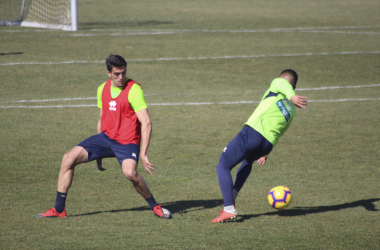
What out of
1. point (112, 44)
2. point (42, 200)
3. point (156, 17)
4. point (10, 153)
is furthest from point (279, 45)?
point (42, 200)

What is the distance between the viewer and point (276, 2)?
139ft

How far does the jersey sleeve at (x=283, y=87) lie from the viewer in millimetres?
5906

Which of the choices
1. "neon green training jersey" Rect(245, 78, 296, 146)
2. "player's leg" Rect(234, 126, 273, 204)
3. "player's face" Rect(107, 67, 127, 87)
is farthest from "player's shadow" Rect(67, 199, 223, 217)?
"player's face" Rect(107, 67, 127, 87)

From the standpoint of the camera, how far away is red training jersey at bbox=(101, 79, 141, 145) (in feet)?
20.5

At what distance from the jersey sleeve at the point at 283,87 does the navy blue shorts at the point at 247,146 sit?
640 millimetres

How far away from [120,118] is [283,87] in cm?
219

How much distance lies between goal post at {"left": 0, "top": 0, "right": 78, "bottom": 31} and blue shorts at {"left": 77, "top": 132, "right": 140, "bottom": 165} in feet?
64.6

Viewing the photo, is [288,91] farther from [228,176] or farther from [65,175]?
[65,175]

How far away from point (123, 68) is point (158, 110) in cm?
750

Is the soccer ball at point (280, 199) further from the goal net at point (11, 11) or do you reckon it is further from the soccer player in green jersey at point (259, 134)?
the goal net at point (11, 11)

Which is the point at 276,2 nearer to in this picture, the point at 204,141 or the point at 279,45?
the point at 279,45

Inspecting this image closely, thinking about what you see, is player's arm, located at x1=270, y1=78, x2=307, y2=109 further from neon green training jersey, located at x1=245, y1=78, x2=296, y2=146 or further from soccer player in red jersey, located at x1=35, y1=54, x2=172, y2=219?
soccer player in red jersey, located at x1=35, y1=54, x2=172, y2=219

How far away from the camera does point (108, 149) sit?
6.39 meters

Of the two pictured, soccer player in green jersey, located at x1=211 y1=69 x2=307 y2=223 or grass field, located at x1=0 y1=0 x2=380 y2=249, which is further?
soccer player in green jersey, located at x1=211 y1=69 x2=307 y2=223
